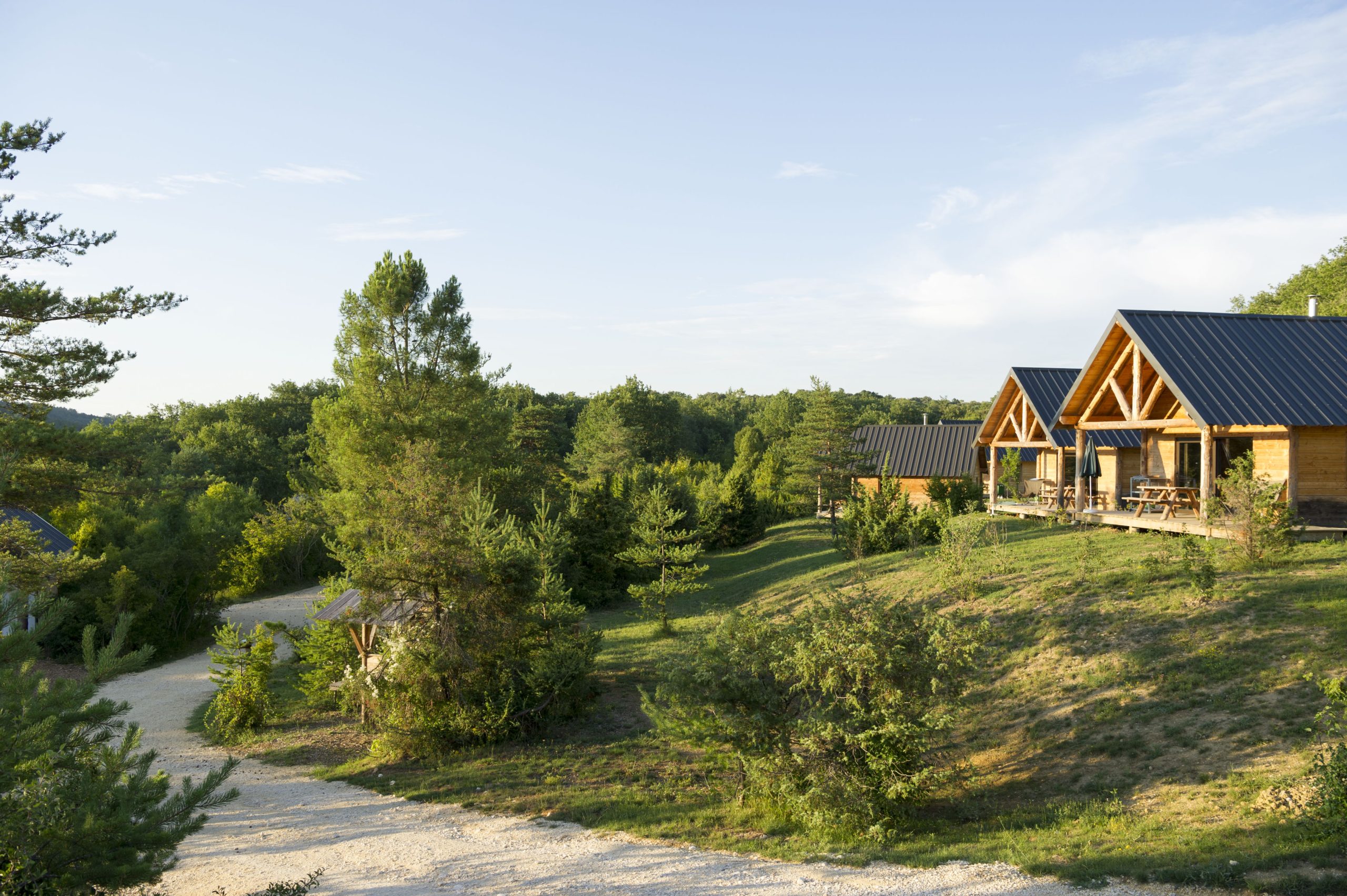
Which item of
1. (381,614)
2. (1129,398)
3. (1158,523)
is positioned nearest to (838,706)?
(381,614)

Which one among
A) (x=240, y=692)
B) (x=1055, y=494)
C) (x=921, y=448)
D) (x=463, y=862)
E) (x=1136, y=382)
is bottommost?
(x=240, y=692)

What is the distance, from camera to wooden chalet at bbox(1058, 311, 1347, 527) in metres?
15.7

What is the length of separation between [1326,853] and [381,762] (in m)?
12.0

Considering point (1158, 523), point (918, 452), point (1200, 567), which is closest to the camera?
point (1200, 567)

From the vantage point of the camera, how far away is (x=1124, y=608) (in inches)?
478

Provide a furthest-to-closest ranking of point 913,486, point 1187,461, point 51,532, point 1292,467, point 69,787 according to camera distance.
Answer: point 913,486, point 51,532, point 1187,461, point 1292,467, point 69,787

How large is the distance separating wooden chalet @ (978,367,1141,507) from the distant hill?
22032mm

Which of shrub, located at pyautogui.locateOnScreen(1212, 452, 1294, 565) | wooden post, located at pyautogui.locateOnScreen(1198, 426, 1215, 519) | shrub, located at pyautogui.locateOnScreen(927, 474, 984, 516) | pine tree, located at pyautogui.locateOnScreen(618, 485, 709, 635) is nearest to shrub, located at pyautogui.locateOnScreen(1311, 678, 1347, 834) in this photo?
shrub, located at pyautogui.locateOnScreen(1212, 452, 1294, 565)

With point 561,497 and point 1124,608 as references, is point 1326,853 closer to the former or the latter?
point 1124,608

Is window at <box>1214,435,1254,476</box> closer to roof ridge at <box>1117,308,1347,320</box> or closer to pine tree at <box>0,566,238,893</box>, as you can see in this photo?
roof ridge at <box>1117,308,1347,320</box>

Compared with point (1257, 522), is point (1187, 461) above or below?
above

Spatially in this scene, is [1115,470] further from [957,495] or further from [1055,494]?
[957,495]

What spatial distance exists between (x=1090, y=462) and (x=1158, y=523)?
465 cm

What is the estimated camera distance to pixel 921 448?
126 feet
